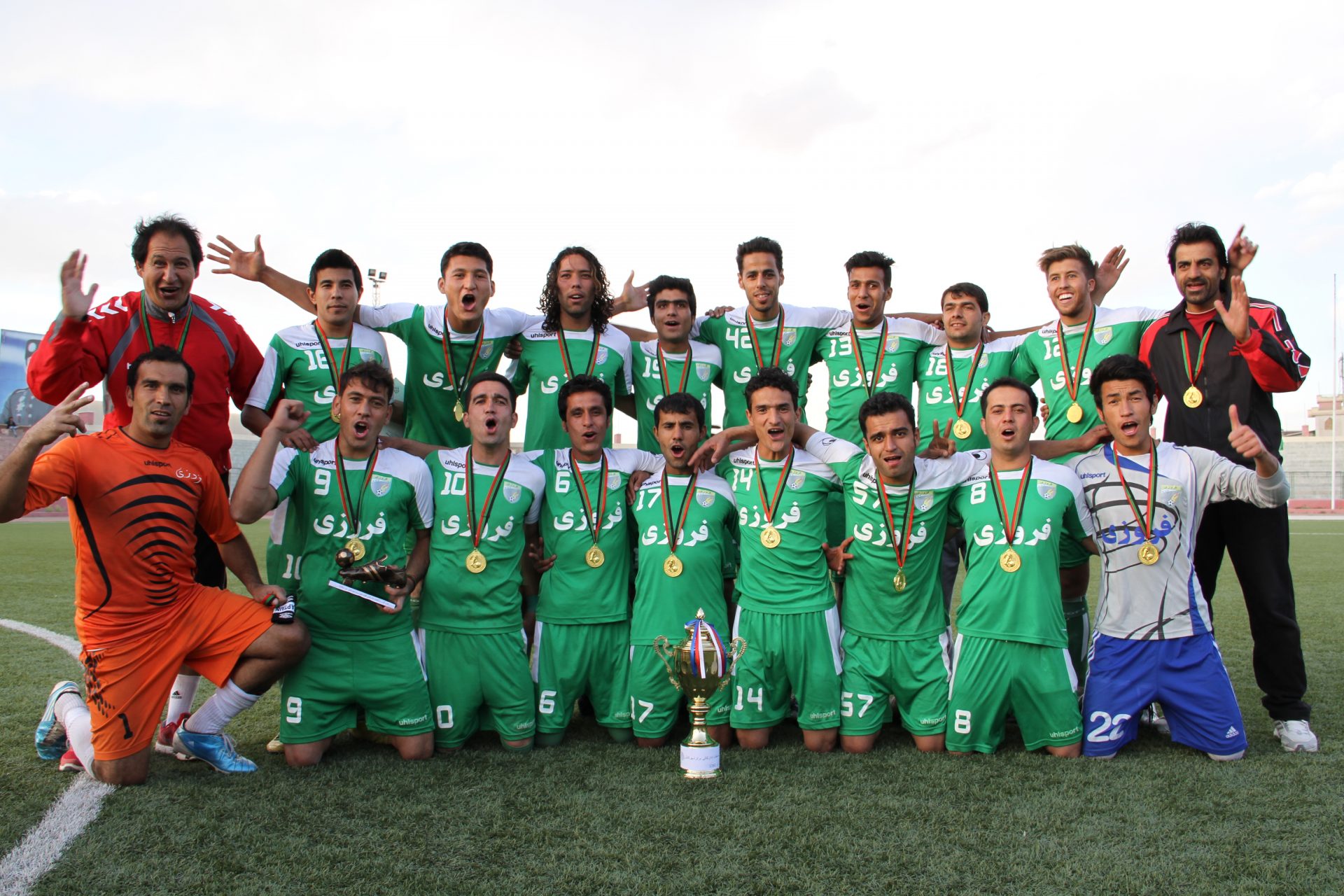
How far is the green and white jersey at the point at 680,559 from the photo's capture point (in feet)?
15.2

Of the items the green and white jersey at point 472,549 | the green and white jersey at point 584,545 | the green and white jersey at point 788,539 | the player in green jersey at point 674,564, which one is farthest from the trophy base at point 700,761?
the green and white jersey at point 472,549

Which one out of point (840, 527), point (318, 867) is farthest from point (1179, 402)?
point (318, 867)

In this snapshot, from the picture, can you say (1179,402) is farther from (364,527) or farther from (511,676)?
(364,527)

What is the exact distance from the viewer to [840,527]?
16.6 feet

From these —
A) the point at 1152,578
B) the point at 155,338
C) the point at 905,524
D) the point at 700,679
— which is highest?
the point at 155,338

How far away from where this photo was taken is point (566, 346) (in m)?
5.39

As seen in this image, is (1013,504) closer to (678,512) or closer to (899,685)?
(899,685)

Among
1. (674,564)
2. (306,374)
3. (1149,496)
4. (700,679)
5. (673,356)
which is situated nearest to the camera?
(700,679)

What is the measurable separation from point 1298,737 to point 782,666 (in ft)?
7.71

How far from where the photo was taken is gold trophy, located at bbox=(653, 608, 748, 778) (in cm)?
388

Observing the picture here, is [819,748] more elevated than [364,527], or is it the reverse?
[364,527]

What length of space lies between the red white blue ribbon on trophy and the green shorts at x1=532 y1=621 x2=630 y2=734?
2.22ft

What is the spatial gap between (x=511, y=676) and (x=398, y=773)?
2.33ft

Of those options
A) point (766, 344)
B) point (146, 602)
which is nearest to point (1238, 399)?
point (766, 344)
